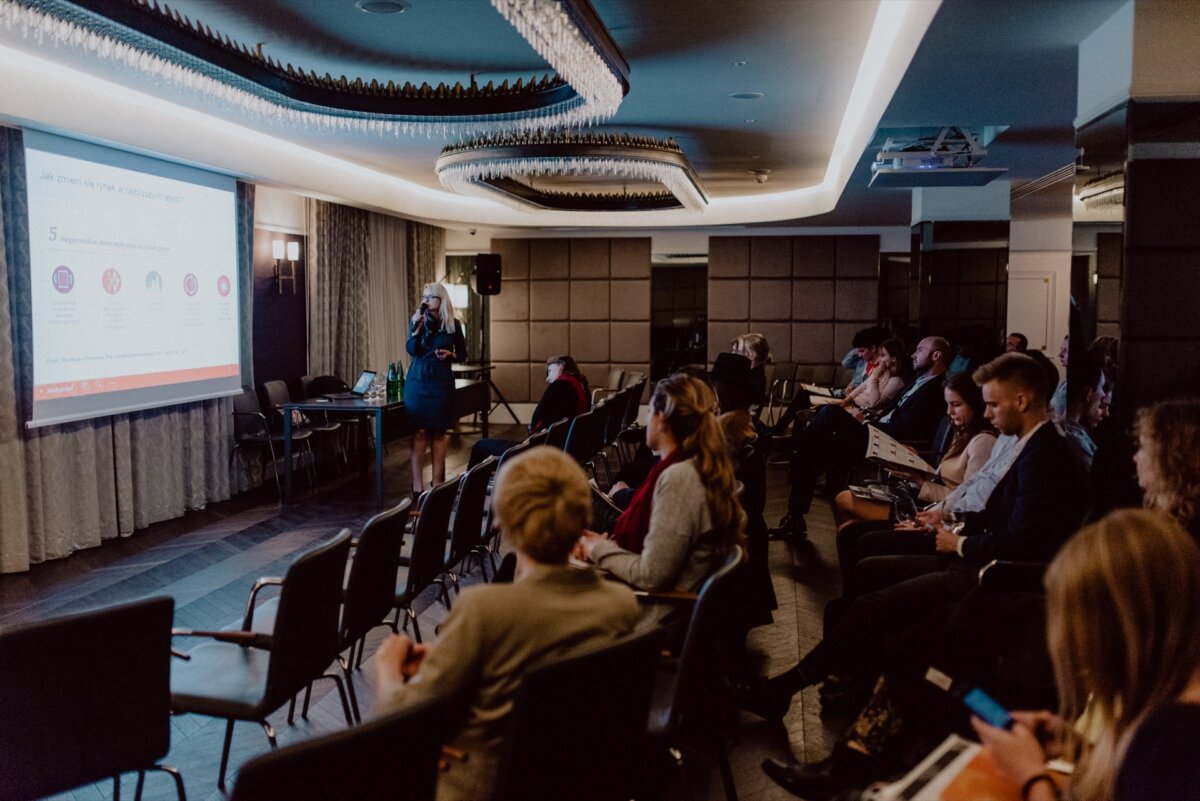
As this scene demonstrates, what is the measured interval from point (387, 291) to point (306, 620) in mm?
9252

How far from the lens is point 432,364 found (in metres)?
7.54

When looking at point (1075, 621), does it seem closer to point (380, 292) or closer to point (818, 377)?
point (380, 292)

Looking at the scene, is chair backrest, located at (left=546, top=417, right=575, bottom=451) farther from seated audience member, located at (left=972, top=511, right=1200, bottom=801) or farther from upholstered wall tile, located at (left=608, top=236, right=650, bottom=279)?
upholstered wall tile, located at (left=608, top=236, right=650, bottom=279)

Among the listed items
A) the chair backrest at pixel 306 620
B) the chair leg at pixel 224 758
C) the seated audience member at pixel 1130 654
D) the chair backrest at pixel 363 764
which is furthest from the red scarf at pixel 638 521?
the seated audience member at pixel 1130 654

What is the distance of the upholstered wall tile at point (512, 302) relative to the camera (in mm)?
13609

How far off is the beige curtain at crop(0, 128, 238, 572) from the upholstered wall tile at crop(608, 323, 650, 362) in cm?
651

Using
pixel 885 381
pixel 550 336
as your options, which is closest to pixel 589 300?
pixel 550 336

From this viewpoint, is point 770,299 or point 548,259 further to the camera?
point 548,259

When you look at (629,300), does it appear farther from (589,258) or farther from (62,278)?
(62,278)

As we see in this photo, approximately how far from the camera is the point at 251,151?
25.3ft

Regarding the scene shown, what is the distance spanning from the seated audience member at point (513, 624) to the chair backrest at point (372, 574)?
110 cm

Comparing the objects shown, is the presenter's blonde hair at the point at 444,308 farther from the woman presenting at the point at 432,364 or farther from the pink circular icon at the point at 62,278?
the pink circular icon at the point at 62,278

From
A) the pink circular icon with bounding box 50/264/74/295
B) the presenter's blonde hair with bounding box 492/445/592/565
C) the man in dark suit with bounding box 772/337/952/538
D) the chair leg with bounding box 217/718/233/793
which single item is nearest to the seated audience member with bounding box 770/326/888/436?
the man in dark suit with bounding box 772/337/952/538

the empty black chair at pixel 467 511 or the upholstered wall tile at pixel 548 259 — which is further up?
the upholstered wall tile at pixel 548 259
